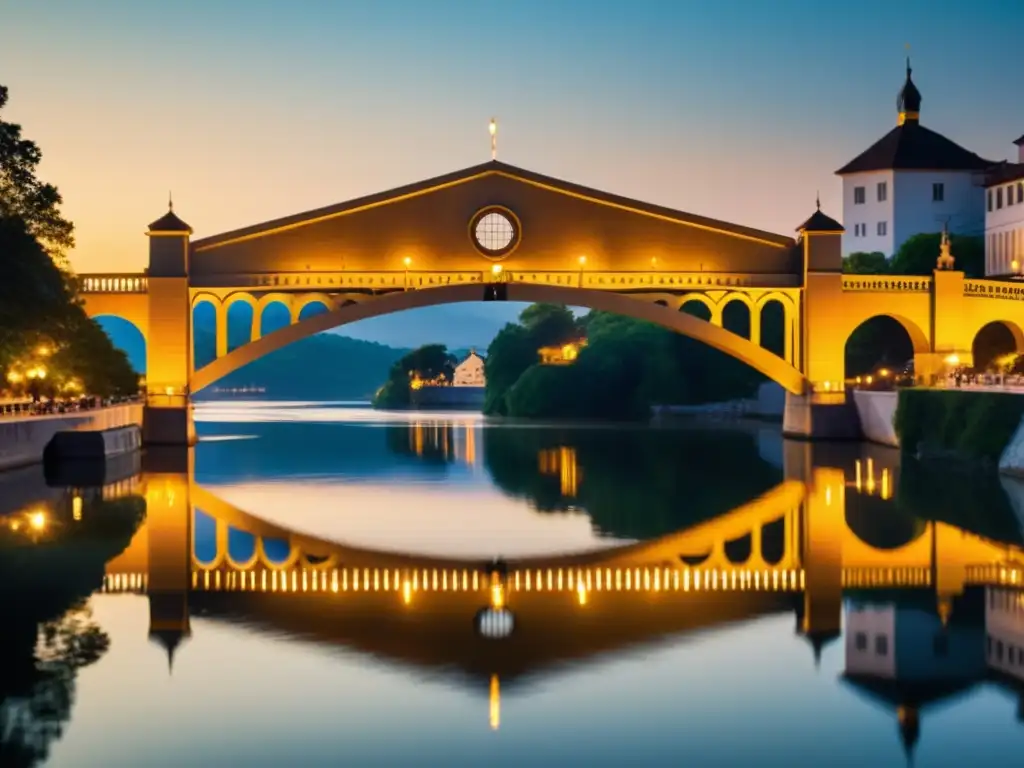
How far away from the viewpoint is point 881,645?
16766 mm

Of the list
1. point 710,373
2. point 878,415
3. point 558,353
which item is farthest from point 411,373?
point 878,415

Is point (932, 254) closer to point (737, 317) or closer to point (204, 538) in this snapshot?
point (737, 317)

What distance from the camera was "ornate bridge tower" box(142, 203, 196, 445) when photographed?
200ft

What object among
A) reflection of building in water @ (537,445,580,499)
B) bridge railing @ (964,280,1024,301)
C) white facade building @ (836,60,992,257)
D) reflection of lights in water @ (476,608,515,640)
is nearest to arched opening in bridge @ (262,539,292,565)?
reflection of lights in water @ (476,608,515,640)

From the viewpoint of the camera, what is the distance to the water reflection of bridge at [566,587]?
55.2 ft

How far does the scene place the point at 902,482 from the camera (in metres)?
41.2

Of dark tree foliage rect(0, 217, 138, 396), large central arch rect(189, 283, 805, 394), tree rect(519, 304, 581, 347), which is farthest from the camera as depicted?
tree rect(519, 304, 581, 347)

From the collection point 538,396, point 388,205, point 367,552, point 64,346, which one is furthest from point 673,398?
point 367,552

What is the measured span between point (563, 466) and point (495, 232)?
1567 centimetres

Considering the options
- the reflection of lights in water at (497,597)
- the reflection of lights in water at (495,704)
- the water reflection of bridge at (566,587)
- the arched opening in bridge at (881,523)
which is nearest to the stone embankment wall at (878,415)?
the arched opening in bridge at (881,523)

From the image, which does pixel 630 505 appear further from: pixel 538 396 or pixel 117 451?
pixel 538 396

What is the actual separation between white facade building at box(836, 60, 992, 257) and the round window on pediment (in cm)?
3513

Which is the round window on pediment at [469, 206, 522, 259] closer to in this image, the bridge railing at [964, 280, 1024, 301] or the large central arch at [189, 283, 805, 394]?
the large central arch at [189, 283, 805, 394]

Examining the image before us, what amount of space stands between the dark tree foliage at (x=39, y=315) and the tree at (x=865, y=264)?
4218 centimetres
